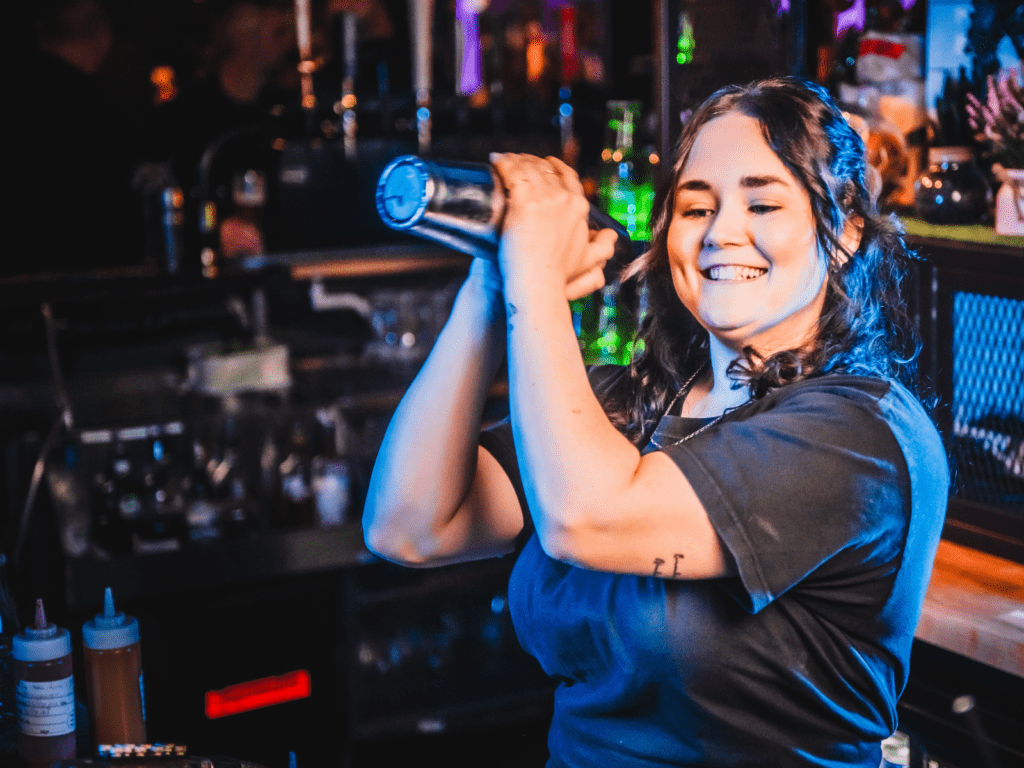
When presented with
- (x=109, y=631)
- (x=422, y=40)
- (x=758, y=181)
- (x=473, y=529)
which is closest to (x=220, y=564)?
(x=109, y=631)

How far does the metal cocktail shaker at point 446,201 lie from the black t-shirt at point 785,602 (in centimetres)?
24

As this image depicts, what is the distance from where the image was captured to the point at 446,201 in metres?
0.95

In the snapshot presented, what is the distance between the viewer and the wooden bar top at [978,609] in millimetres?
1571

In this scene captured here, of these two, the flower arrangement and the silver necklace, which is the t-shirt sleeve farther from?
the flower arrangement

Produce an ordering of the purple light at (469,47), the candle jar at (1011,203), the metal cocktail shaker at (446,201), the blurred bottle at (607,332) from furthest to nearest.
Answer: the purple light at (469,47), the blurred bottle at (607,332), the candle jar at (1011,203), the metal cocktail shaker at (446,201)

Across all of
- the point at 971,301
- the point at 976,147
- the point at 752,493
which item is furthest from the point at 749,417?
the point at 976,147

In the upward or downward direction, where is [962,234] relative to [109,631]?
upward

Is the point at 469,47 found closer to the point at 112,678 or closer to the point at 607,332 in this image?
the point at 607,332

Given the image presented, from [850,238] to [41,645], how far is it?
41.6 inches

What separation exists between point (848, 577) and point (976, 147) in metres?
1.30

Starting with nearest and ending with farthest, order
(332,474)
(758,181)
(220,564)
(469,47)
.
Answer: (758,181), (220,564), (332,474), (469,47)

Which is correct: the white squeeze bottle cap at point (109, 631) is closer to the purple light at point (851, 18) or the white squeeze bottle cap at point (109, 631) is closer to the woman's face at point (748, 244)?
the woman's face at point (748, 244)

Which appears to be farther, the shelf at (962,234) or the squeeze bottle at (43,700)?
the shelf at (962,234)

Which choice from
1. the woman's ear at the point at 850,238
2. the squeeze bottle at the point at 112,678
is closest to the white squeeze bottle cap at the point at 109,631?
the squeeze bottle at the point at 112,678
